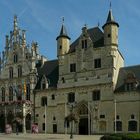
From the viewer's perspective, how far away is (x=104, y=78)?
196ft

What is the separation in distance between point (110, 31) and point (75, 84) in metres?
10.3

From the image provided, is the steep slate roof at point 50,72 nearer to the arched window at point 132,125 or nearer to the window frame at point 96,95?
the window frame at point 96,95

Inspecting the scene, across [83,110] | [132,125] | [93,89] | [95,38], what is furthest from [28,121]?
[132,125]

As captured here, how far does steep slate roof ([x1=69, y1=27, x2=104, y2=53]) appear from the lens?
206 ft

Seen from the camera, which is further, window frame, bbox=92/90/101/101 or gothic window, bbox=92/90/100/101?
gothic window, bbox=92/90/100/101

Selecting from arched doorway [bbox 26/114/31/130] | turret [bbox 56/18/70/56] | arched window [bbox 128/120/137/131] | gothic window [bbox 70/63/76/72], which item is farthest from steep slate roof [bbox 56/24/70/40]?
arched window [bbox 128/120/137/131]

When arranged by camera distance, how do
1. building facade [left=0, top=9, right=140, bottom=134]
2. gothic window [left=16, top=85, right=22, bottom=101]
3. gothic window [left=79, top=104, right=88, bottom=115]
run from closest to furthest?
building facade [left=0, top=9, right=140, bottom=134]
gothic window [left=79, top=104, right=88, bottom=115]
gothic window [left=16, top=85, right=22, bottom=101]

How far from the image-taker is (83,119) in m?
61.4

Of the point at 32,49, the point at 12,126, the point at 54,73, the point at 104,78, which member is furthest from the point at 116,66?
the point at 12,126

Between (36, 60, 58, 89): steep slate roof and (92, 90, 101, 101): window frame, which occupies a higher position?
(36, 60, 58, 89): steep slate roof

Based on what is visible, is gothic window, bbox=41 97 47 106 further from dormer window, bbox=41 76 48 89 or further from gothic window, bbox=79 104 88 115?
gothic window, bbox=79 104 88 115

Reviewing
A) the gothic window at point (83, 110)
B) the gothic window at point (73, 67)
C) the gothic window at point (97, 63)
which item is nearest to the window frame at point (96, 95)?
the gothic window at point (83, 110)

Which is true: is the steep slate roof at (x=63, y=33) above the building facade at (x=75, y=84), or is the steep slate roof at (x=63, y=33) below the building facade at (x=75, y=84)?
above

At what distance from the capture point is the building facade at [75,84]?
5769 centimetres
